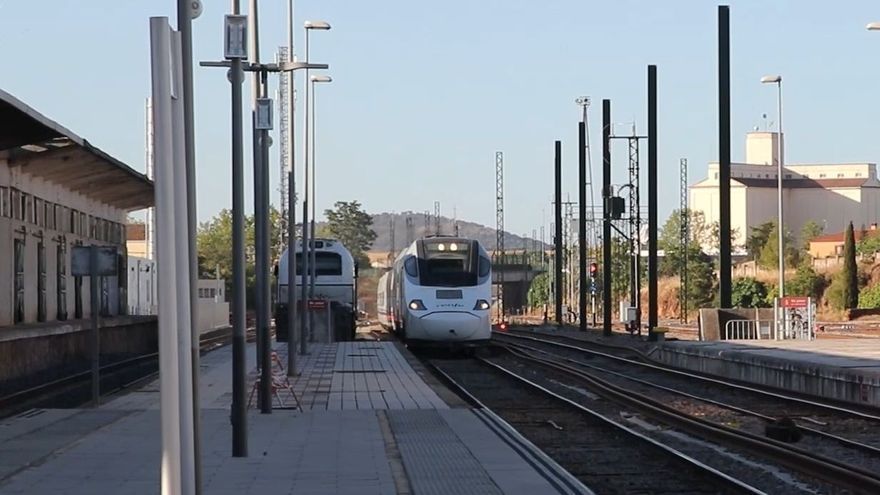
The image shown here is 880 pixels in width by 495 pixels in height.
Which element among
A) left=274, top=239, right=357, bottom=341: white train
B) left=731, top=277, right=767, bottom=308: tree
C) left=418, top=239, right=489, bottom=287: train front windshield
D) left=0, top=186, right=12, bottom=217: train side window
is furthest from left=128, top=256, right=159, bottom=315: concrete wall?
left=731, top=277, right=767, bottom=308: tree

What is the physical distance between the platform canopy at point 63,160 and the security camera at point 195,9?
8.01 metres

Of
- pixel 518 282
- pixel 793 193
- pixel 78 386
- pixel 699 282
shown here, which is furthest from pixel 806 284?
pixel 793 193

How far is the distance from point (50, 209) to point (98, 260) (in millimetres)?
14473

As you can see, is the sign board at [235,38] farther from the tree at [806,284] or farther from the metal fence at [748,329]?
the tree at [806,284]

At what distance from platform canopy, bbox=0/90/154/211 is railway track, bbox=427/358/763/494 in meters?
7.91

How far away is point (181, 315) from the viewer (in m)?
8.42

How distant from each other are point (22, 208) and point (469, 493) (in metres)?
20.1

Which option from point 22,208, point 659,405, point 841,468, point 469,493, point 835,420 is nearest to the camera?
point 469,493

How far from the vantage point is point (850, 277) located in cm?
8250

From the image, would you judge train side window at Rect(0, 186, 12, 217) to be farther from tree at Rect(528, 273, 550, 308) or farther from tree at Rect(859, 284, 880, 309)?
tree at Rect(528, 273, 550, 308)

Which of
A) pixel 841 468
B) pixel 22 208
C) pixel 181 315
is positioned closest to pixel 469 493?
pixel 841 468

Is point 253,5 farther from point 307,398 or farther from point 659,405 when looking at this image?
point 659,405

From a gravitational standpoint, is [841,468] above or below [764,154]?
below

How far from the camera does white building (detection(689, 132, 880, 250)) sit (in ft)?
550
